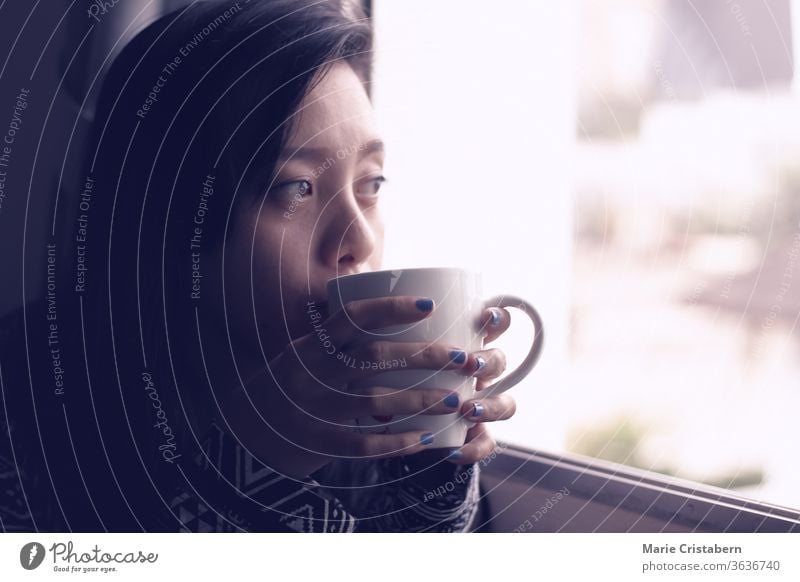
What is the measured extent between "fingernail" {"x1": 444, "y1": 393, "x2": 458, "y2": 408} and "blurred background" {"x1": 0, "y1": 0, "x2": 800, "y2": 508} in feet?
0.15

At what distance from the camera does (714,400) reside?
336mm

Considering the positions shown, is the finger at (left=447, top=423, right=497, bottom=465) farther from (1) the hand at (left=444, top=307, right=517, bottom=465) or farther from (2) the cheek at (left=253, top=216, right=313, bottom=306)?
(2) the cheek at (left=253, top=216, right=313, bottom=306)

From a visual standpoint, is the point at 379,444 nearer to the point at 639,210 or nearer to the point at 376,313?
the point at 376,313

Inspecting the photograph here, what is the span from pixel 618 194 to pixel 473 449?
0.48 ft

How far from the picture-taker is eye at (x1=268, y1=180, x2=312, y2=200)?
330 millimetres

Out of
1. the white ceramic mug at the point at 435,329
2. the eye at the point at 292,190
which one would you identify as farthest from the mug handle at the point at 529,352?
the eye at the point at 292,190

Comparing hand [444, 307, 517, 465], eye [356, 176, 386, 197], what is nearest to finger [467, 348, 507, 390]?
hand [444, 307, 517, 465]

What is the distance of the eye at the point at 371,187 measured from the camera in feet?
1.14

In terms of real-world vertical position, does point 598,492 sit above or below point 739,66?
below

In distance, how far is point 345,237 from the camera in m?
0.33
